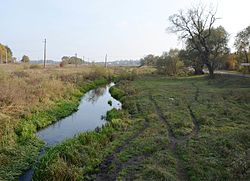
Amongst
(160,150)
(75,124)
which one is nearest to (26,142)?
(75,124)

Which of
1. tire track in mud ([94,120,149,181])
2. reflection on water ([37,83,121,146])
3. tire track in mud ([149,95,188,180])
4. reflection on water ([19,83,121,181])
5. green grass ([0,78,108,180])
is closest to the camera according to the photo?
tire track in mud ([149,95,188,180])

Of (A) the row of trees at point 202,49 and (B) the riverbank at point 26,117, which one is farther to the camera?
(A) the row of trees at point 202,49

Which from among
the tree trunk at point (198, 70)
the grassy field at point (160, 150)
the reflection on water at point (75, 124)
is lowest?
the reflection on water at point (75, 124)

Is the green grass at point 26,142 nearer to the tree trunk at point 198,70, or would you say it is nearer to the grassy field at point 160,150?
the grassy field at point 160,150

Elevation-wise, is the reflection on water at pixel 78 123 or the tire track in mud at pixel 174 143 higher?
the tire track in mud at pixel 174 143

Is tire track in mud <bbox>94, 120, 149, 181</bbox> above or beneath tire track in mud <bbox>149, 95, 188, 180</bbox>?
beneath

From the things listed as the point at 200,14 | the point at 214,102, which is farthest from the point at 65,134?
the point at 200,14

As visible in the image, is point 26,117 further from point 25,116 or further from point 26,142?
point 26,142

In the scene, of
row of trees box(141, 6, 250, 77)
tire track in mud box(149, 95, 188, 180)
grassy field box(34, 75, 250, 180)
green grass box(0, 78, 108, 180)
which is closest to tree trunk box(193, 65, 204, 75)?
row of trees box(141, 6, 250, 77)

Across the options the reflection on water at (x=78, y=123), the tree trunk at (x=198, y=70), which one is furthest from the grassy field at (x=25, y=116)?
the tree trunk at (x=198, y=70)

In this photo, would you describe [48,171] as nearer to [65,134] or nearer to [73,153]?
[73,153]

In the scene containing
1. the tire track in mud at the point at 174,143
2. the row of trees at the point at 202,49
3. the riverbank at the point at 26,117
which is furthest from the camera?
the row of trees at the point at 202,49

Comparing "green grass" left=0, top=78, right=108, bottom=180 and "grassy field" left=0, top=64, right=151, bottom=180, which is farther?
"grassy field" left=0, top=64, right=151, bottom=180

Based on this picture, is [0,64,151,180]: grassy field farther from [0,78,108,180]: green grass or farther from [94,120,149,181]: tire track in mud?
[94,120,149,181]: tire track in mud
